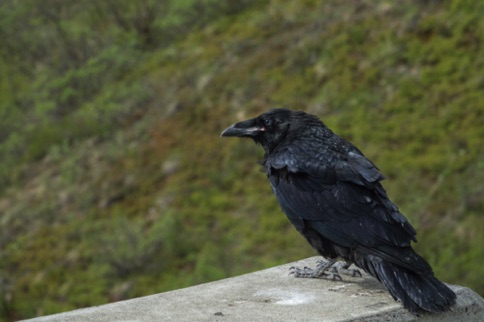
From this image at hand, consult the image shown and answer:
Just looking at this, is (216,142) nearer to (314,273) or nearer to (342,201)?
(314,273)

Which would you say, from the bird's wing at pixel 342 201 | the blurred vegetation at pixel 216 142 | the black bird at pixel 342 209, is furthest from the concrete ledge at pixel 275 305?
the blurred vegetation at pixel 216 142

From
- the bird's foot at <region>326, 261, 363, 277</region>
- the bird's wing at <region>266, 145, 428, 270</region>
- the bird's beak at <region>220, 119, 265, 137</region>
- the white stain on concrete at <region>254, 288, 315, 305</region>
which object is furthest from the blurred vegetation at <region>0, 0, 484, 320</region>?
the white stain on concrete at <region>254, 288, 315, 305</region>

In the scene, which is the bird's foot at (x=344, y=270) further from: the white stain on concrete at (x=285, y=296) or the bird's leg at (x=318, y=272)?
the white stain on concrete at (x=285, y=296)

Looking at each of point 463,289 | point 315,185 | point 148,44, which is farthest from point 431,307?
point 148,44

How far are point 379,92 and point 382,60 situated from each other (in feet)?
2.36

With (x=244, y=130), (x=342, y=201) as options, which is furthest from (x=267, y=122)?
(x=342, y=201)

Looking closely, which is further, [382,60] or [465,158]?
[382,60]

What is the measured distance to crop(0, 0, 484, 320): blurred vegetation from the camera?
10.4 meters

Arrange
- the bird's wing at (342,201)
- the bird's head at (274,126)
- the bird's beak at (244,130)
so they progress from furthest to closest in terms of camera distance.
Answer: the bird's beak at (244,130)
the bird's head at (274,126)
the bird's wing at (342,201)

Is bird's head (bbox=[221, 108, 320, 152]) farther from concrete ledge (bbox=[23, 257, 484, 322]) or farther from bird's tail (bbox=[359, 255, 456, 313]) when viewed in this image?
bird's tail (bbox=[359, 255, 456, 313])

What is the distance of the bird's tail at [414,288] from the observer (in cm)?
366

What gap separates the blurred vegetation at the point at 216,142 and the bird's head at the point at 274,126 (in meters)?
4.26

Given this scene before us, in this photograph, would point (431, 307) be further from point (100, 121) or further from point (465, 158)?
point (100, 121)

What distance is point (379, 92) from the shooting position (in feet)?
39.7
